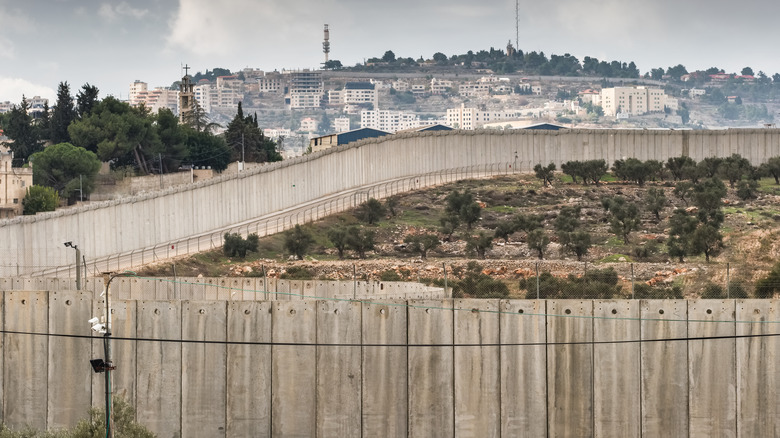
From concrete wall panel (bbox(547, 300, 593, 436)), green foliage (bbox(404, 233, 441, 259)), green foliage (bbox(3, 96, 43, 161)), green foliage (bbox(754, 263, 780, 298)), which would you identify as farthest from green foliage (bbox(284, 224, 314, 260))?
green foliage (bbox(3, 96, 43, 161))

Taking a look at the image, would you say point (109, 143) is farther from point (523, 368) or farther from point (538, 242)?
point (523, 368)

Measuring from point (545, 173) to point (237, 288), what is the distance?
59026mm

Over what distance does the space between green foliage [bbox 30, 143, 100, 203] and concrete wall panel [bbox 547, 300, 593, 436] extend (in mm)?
78912

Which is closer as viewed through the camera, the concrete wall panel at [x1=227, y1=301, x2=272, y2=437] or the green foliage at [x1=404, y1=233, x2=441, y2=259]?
the concrete wall panel at [x1=227, y1=301, x2=272, y2=437]

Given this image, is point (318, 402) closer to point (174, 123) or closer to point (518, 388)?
point (518, 388)

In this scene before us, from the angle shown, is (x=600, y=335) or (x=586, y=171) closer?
(x=600, y=335)

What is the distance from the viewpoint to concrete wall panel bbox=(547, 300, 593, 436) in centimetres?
3291

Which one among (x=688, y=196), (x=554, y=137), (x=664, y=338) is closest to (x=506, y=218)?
(x=688, y=196)

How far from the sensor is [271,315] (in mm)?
33031

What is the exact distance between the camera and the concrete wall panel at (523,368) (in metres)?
32.8

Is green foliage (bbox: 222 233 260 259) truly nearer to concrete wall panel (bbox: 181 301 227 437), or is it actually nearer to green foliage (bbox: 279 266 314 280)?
green foliage (bbox: 279 266 314 280)

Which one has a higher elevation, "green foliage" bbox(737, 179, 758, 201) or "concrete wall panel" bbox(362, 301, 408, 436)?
"green foliage" bbox(737, 179, 758, 201)

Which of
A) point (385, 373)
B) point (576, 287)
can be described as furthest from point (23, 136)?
point (385, 373)

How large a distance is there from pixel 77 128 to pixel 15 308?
297ft
